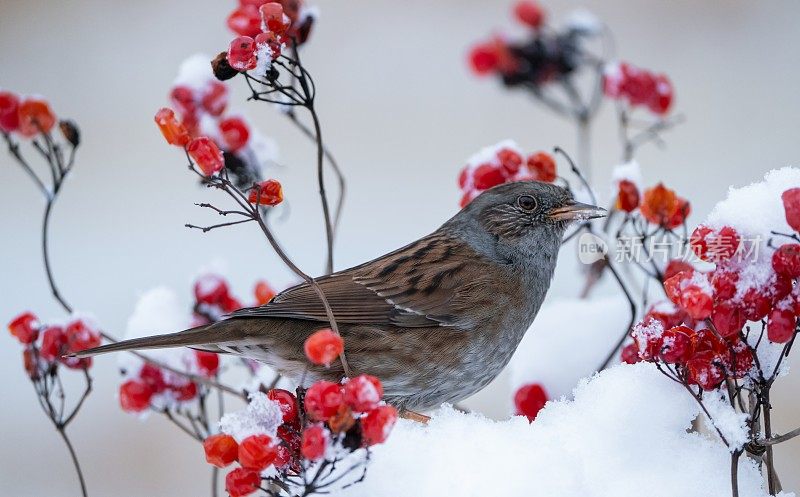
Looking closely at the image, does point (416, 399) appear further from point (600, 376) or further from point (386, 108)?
point (386, 108)

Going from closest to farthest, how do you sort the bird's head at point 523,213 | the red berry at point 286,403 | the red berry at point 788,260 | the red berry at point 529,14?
the red berry at point 788,260 < the red berry at point 286,403 < the bird's head at point 523,213 < the red berry at point 529,14

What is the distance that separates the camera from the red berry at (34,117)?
81.5 inches

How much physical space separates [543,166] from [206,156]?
2.52 ft

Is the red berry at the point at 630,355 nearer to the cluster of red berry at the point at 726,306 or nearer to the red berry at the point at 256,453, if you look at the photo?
the cluster of red berry at the point at 726,306

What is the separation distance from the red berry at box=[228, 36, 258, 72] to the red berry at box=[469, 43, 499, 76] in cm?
162

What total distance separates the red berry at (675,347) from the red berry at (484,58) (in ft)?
5.95

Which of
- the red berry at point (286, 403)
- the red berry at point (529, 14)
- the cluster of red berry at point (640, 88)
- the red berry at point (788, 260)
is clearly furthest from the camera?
the red berry at point (529, 14)

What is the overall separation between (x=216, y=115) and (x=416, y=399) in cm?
73

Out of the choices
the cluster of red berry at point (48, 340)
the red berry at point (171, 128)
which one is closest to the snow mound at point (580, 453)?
the red berry at point (171, 128)

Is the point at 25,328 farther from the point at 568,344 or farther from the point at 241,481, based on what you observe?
the point at 568,344

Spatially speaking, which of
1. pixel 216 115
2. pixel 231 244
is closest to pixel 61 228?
pixel 231 244

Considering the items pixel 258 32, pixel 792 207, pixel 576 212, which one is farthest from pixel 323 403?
pixel 576 212

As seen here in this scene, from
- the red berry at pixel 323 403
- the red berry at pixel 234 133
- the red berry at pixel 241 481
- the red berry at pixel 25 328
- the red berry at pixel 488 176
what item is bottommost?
the red berry at pixel 241 481

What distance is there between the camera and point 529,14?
2.93 metres
